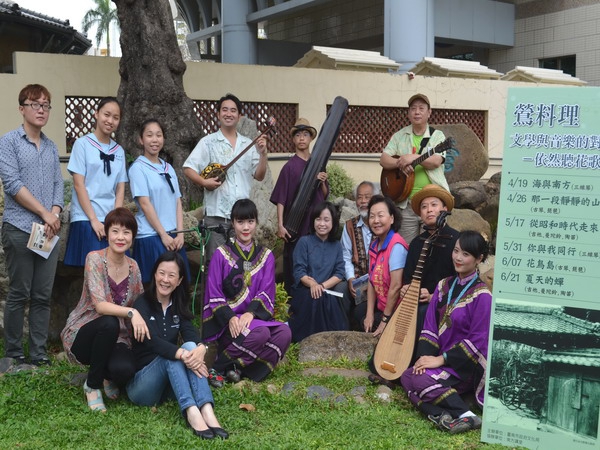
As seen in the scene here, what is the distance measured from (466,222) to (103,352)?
15.3 feet

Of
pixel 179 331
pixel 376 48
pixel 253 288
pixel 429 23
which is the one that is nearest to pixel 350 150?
pixel 429 23

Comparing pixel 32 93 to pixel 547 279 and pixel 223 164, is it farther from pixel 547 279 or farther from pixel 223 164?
pixel 547 279

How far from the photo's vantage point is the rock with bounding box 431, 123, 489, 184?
10.3 meters

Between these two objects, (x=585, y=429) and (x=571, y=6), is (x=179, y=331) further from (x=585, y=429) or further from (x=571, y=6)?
(x=571, y=6)

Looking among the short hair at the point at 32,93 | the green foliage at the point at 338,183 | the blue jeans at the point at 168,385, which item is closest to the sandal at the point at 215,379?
the blue jeans at the point at 168,385

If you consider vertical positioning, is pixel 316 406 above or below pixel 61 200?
below

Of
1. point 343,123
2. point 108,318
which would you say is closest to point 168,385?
point 108,318

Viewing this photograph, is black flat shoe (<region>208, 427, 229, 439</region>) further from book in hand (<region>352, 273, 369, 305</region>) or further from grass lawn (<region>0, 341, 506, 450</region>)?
book in hand (<region>352, 273, 369, 305</region>)

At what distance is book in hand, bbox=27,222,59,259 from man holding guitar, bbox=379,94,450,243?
3054mm

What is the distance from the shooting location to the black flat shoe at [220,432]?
4284mm

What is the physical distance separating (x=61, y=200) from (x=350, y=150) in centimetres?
707

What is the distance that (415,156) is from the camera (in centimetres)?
658

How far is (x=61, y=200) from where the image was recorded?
18.4 ft

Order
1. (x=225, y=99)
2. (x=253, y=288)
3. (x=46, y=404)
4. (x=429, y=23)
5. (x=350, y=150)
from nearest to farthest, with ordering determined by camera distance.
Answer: (x=46, y=404) → (x=253, y=288) → (x=225, y=99) → (x=350, y=150) → (x=429, y=23)
